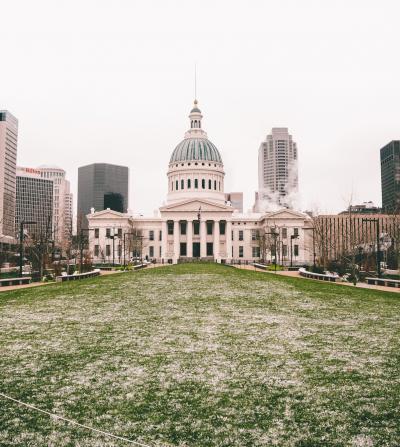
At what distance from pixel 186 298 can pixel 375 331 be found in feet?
30.2

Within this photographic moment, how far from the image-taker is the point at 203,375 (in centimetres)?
934

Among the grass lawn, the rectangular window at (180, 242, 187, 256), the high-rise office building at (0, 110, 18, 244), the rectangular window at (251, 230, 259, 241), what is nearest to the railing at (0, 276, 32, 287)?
the grass lawn

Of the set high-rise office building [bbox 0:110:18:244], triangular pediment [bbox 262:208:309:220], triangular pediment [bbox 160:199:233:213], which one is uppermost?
high-rise office building [bbox 0:110:18:244]

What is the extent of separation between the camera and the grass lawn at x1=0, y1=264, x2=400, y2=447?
6.85 meters

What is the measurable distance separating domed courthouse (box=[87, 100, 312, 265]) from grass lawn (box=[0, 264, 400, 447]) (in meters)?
75.0

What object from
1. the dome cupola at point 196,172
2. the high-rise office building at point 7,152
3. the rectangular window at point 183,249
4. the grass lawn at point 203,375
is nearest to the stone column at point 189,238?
the rectangular window at point 183,249

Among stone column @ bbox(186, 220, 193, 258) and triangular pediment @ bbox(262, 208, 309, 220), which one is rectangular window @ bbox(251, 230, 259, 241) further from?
stone column @ bbox(186, 220, 193, 258)

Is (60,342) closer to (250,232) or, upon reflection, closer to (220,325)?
(220,325)

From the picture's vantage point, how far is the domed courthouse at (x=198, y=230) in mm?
99438

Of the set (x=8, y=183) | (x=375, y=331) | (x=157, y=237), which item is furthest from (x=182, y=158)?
(x=375, y=331)

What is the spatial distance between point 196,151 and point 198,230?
25.8 metres

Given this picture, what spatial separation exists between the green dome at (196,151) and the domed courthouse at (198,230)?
94 cm

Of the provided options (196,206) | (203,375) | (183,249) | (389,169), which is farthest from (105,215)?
(389,169)

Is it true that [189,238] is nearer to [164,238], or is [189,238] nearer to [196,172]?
[164,238]
